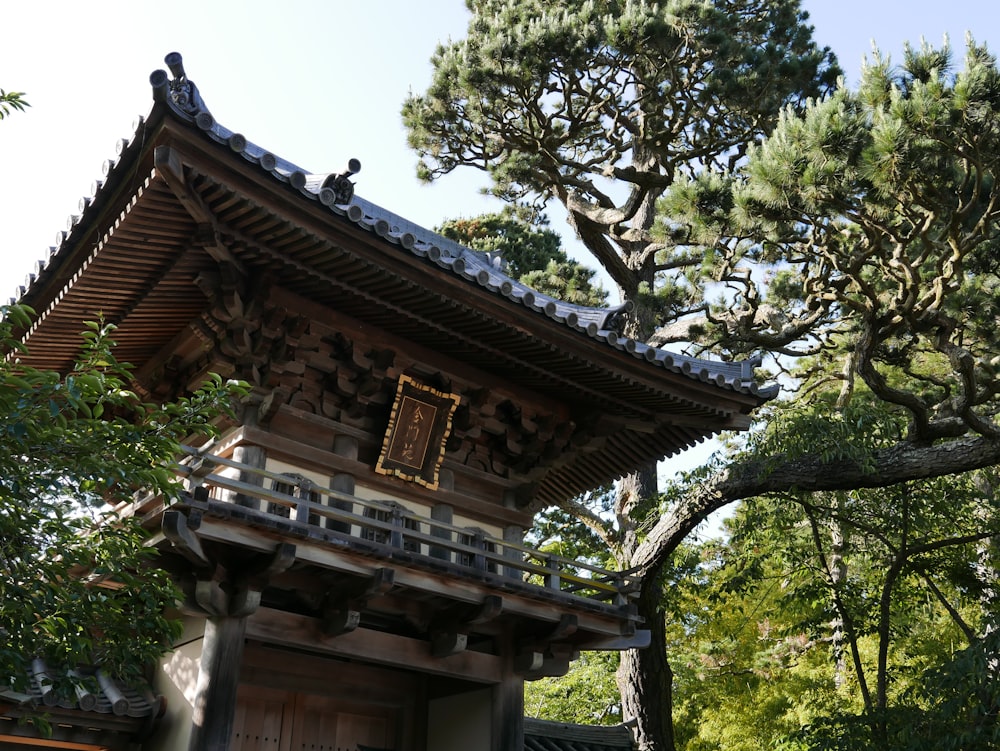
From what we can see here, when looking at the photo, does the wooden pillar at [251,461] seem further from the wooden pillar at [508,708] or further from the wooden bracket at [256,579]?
the wooden pillar at [508,708]

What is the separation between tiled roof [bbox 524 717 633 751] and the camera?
1138cm

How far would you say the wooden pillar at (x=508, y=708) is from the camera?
9555mm

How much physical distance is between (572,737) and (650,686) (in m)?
1.56

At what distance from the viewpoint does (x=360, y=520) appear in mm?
7953

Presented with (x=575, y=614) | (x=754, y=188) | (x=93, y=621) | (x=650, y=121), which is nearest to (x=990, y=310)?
(x=754, y=188)

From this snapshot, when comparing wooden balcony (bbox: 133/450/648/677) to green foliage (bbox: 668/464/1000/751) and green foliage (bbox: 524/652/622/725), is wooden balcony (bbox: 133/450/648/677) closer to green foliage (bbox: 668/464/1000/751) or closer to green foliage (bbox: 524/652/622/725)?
green foliage (bbox: 668/464/1000/751)

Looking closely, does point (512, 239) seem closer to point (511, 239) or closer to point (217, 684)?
point (511, 239)

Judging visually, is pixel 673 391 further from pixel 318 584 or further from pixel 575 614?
pixel 318 584

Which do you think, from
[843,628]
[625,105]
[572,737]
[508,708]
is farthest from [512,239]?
[508,708]

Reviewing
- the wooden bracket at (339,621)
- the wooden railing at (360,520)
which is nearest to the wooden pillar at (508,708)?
the wooden railing at (360,520)

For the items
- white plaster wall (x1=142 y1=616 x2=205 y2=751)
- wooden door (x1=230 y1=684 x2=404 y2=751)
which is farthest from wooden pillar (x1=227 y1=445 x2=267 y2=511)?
wooden door (x1=230 y1=684 x2=404 y2=751)

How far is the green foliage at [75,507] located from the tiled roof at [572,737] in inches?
239

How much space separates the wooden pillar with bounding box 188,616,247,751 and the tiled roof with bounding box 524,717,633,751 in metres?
4.52

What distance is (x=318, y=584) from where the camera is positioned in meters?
8.44
